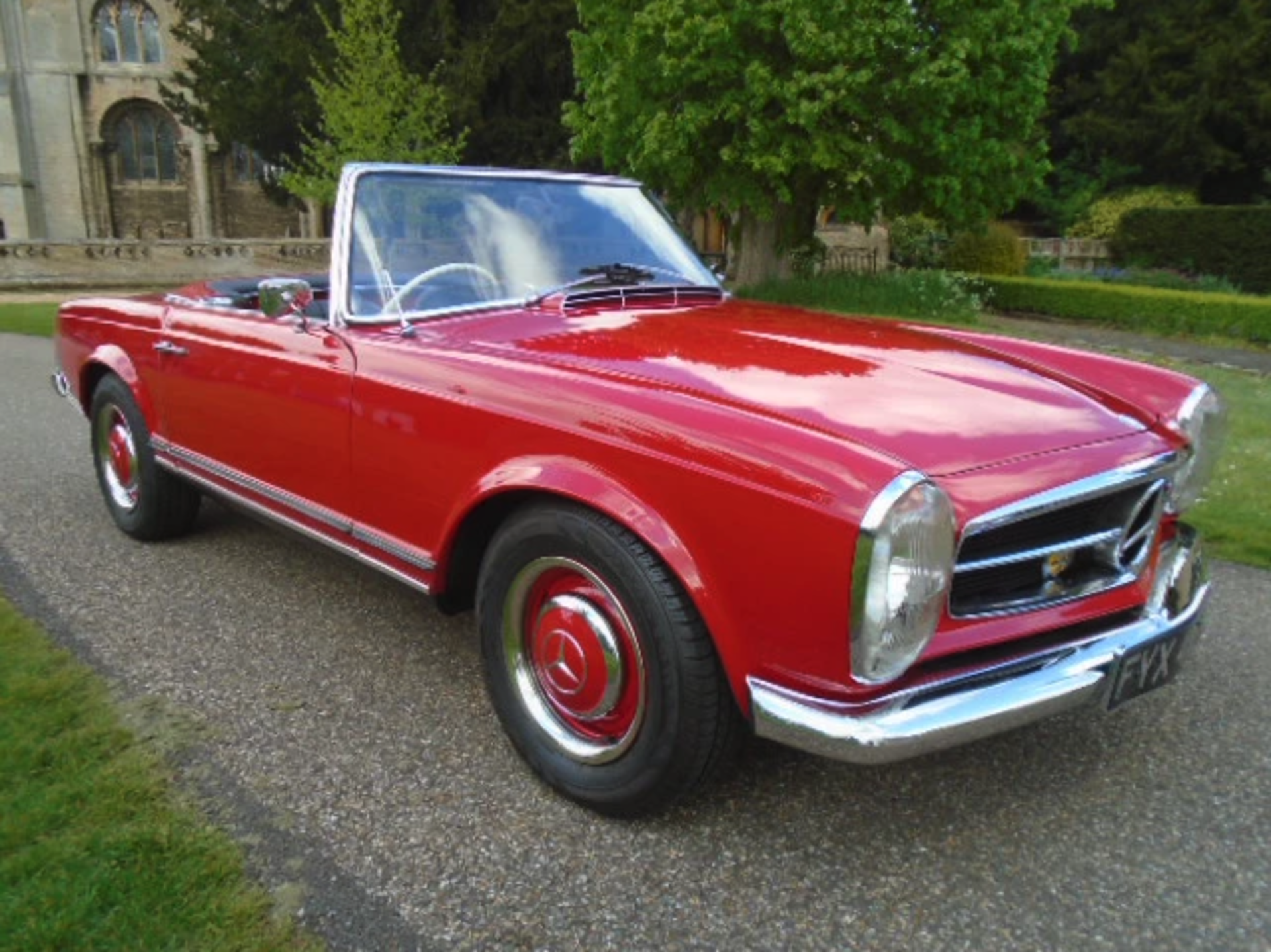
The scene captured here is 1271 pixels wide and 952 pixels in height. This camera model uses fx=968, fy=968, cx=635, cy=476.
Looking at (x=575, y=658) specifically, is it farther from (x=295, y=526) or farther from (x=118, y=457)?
(x=118, y=457)

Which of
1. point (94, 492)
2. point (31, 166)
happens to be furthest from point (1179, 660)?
point (31, 166)

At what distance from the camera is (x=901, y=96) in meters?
12.8

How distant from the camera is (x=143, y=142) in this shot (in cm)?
3753

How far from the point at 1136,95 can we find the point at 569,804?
28.5 metres

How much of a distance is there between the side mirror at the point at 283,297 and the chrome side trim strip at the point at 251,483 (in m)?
0.59

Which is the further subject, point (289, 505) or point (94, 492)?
point (94, 492)

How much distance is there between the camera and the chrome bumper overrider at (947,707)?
1.92 meters

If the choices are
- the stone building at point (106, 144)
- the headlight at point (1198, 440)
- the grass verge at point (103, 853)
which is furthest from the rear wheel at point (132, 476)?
the stone building at point (106, 144)

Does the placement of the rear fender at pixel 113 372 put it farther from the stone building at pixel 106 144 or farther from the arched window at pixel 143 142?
the arched window at pixel 143 142

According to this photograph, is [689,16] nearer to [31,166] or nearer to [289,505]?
[289,505]

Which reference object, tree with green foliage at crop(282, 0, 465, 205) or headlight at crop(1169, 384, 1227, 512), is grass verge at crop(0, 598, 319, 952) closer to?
headlight at crop(1169, 384, 1227, 512)

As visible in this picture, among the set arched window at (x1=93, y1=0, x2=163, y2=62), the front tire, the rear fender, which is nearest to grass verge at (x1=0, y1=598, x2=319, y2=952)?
the front tire

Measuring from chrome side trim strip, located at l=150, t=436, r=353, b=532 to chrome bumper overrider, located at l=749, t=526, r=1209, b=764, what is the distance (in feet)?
5.35

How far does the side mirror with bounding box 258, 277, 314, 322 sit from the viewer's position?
3.15 meters
